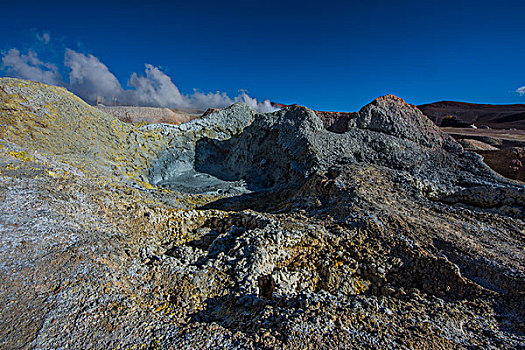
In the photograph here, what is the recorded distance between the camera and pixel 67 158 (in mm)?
7453

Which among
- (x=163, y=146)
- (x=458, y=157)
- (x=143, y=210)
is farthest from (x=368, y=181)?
(x=163, y=146)

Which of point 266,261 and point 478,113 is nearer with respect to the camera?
point 266,261

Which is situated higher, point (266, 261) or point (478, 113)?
point (478, 113)

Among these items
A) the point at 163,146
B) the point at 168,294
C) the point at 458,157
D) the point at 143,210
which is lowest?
the point at 168,294

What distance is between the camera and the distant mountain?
37938 millimetres

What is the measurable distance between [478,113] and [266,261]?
6071 centimetres

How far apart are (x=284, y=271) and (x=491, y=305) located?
2577mm

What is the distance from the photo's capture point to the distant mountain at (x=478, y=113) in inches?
1494

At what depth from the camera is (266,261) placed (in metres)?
3.88

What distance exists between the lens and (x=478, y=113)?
48031 millimetres

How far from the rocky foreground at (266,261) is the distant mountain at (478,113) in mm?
37347

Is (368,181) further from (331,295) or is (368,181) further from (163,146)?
(163,146)

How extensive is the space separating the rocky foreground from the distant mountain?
3735 cm

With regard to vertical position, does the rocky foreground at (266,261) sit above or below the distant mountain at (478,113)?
below
